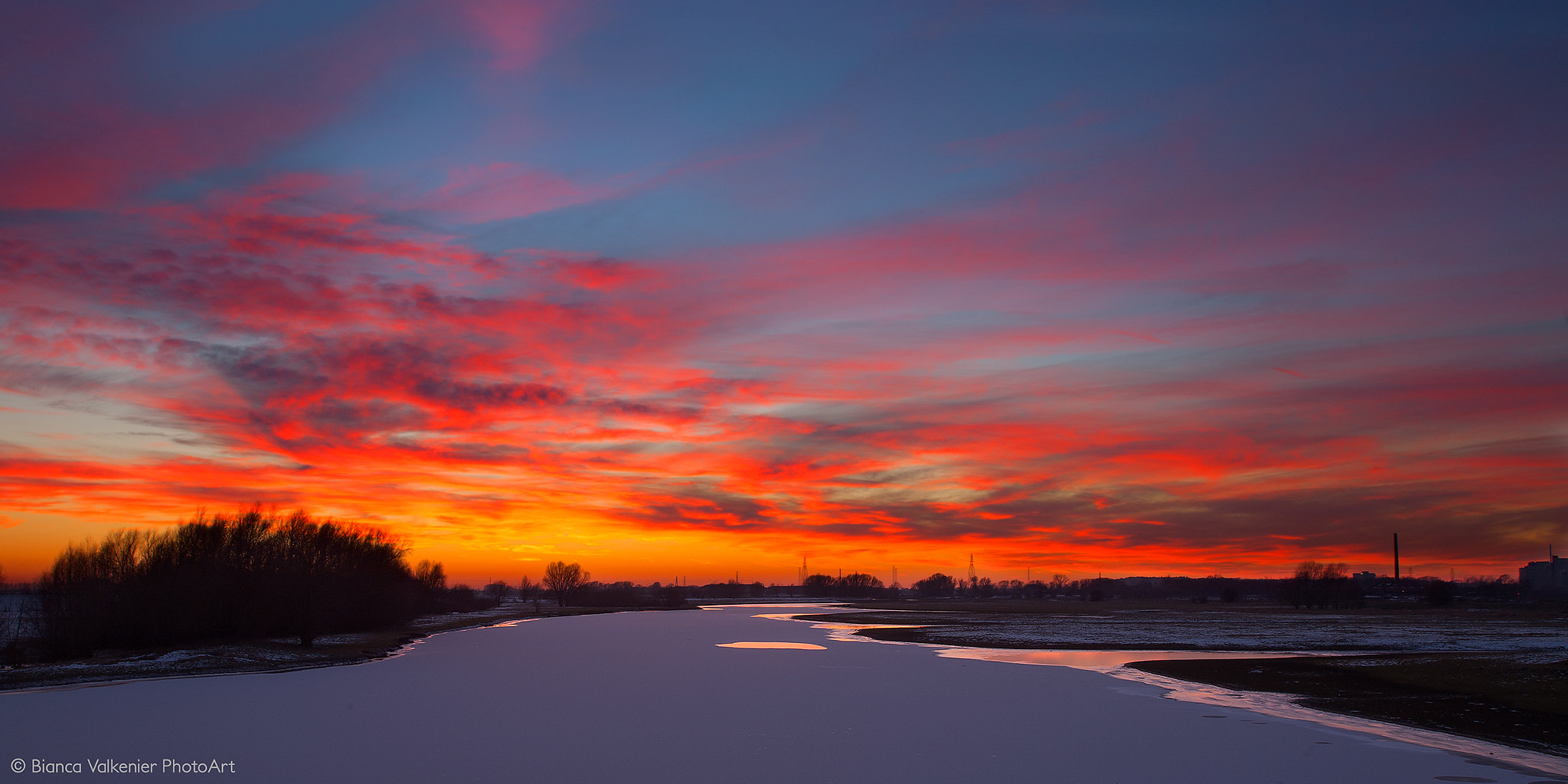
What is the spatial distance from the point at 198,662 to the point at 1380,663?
51.4 metres

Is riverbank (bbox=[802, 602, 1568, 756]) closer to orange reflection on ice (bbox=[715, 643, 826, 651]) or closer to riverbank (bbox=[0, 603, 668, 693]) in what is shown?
orange reflection on ice (bbox=[715, 643, 826, 651])

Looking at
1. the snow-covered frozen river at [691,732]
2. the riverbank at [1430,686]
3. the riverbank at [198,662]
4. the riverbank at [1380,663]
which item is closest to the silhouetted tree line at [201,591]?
the riverbank at [198,662]

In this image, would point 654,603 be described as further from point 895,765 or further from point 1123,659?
point 895,765

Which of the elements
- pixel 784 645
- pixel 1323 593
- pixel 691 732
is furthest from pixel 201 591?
pixel 1323 593

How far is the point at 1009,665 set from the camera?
3947cm

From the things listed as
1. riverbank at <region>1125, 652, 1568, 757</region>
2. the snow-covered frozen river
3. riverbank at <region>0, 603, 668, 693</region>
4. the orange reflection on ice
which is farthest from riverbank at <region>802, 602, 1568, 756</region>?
riverbank at <region>0, 603, 668, 693</region>

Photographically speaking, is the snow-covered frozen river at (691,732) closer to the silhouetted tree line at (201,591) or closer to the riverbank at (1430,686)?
the riverbank at (1430,686)

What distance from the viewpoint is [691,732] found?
2025cm

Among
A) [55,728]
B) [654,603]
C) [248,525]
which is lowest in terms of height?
[654,603]

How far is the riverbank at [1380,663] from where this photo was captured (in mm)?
23312

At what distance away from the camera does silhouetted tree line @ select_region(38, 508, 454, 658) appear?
47.8 m

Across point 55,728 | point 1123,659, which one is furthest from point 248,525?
point 1123,659

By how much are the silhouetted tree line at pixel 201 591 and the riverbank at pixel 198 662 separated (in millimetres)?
2179

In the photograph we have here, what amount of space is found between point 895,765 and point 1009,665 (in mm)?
24621
